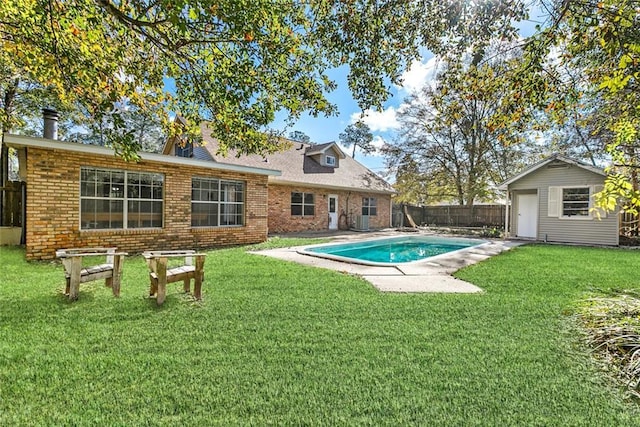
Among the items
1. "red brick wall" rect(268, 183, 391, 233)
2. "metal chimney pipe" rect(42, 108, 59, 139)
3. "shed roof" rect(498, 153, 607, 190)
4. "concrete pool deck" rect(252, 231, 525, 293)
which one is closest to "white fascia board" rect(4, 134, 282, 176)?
"metal chimney pipe" rect(42, 108, 59, 139)

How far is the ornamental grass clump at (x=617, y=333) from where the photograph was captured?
2.49 metres

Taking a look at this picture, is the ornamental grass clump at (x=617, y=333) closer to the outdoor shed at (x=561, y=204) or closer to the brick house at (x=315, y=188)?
the outdoor shed at (x=561, y=204)

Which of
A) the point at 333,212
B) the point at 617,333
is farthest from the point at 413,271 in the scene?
the point at 333,212

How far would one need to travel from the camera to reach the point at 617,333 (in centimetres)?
301

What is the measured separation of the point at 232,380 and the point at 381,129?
25.8m

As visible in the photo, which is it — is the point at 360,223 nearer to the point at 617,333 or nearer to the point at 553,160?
the point at 553,160

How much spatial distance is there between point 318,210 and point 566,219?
10.9m

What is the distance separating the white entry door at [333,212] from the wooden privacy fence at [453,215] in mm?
6246

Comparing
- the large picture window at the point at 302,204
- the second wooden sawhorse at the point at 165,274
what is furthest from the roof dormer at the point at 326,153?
the second wooden sawhorse at the point at 165,274

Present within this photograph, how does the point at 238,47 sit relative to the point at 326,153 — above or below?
below

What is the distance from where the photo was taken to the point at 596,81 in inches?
145

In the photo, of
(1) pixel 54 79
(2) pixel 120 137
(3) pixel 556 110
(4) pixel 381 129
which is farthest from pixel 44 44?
(4) pixel 381 129

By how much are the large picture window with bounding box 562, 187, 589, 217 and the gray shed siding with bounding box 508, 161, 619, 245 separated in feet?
0.77

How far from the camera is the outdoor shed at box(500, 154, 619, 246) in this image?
11.6m
